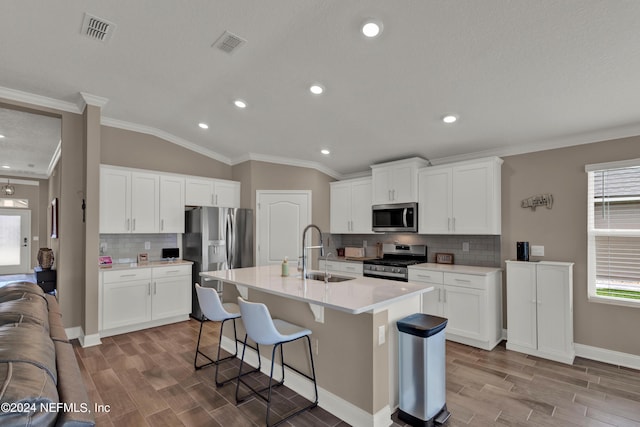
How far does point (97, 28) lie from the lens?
2.66m

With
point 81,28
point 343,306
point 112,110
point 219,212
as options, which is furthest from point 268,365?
point 112,110

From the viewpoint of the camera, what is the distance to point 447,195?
14.1 ft

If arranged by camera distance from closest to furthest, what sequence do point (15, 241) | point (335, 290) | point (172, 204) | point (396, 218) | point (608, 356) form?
point (335, 290), point (608, 356), point (396, 218), point (172, 204), point (15, 241)

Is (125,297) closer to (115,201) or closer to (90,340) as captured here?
(90,340)

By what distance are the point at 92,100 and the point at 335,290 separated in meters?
3.77

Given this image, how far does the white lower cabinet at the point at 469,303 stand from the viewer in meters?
3.71

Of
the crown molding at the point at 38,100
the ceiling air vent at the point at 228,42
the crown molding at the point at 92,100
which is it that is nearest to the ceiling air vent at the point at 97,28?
the ceiling air vent at the point at 228,42

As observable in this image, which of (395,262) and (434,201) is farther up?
(434,201)

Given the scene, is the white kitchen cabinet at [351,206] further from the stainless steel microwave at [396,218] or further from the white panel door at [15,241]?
the white panel door at [15,241]

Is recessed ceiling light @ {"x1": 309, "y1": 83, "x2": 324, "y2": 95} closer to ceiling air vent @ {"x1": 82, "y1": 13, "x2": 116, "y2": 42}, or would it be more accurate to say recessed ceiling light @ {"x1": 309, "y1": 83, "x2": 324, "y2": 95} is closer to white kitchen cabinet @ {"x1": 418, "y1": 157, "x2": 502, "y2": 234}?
ceiling air vent @ {"x1": 82, "y1": 13, "x2": 116, "y2": 42}

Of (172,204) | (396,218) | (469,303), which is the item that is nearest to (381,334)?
(469,303)

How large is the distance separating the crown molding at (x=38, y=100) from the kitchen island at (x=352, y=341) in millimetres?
3370

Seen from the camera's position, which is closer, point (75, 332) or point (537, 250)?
point (537, 250)

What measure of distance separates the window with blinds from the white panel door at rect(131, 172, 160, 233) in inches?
220
